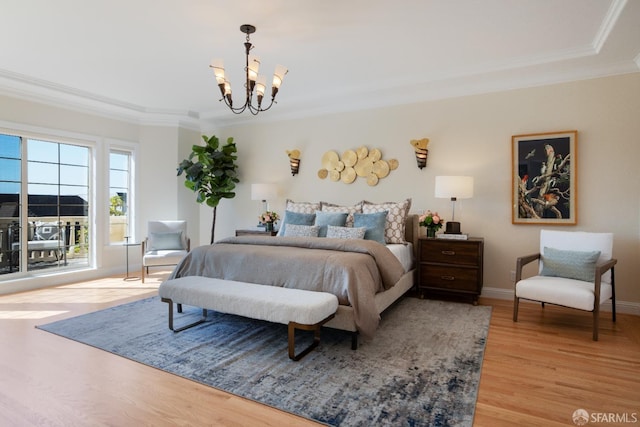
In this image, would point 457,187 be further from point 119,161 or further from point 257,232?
point 119,161

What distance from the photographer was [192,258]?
3613 mm

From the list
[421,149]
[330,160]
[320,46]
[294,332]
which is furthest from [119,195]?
[421,149]

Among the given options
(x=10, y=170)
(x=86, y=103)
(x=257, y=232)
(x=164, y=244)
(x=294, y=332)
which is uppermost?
(x=86, y=103)

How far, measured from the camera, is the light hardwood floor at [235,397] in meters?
1.86

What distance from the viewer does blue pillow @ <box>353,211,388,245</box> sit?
4.12 metres

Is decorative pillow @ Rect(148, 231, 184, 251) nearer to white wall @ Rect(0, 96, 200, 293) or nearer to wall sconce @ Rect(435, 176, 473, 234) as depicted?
white wall @ Rect(0, 96, 200, 293)

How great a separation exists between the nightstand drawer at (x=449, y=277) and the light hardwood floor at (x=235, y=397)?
0.66 meters

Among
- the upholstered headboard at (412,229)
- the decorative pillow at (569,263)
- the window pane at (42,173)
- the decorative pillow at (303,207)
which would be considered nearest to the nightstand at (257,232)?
the decorative pillow at (303,207)

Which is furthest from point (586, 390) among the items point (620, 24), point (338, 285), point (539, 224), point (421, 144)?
point (421, 144)

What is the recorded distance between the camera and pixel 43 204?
4.88 m

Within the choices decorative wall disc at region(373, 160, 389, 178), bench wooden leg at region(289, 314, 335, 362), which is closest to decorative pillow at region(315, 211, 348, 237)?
decorative wall disc at region(373, 160, 389, 178)

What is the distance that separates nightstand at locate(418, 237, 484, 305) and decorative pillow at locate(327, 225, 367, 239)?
2.42ft

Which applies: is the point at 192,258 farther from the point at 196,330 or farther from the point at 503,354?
the point at 503,354

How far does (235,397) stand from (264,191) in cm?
368
